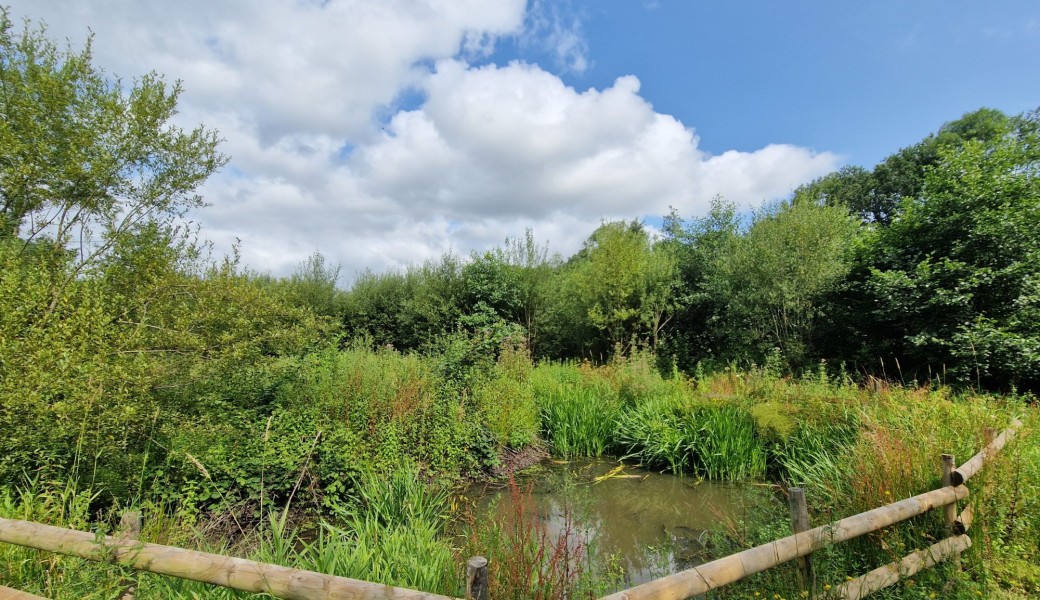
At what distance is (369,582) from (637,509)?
479 cm

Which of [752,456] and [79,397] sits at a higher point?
[79,397]

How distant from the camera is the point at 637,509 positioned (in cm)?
558

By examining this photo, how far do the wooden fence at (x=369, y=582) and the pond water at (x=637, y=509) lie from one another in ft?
3.88

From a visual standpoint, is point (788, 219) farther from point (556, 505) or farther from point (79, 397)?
point (79, 397)

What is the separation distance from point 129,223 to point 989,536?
8245 mm

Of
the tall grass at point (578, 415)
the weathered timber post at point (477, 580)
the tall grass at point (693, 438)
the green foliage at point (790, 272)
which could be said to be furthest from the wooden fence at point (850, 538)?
the green foliage at point (790, 272)

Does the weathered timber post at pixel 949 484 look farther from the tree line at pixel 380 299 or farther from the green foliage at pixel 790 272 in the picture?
the green foliage at pixel 790 272

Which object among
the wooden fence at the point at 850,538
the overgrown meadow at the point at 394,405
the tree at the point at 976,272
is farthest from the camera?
the tree at the point at 976,272

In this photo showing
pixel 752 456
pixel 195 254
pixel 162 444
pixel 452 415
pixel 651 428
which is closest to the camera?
pixel 162 444

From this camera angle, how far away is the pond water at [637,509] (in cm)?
415

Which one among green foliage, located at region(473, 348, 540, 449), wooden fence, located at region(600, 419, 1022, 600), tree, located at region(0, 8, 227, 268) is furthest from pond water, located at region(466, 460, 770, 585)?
tree, located at region(0, 8, 227, 268)

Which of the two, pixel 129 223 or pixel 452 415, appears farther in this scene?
pixel 452 415

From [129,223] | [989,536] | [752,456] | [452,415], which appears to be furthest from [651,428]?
[129,223]

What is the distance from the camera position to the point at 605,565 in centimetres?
396
